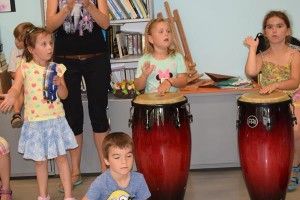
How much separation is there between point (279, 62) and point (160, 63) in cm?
76

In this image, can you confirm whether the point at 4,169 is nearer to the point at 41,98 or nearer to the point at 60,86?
the point at 41,98

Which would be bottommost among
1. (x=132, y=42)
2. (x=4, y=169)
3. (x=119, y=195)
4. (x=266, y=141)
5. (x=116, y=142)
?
(x=4, y=169)

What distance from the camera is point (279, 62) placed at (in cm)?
341

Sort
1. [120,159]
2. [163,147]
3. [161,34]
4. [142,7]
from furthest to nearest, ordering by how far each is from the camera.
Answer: [142,7] < [161,34] < [163,147] < [120,159]

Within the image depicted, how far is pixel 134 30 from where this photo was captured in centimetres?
430

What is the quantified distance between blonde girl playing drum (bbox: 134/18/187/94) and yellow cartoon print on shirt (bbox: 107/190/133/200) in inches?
33.9

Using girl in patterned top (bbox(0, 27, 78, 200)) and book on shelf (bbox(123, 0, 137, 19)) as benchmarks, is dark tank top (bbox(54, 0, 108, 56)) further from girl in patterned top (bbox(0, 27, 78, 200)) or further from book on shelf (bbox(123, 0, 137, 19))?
book on shelf (bbox(123, 0, 137, 19))

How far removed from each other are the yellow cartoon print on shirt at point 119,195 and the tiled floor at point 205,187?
0.99m

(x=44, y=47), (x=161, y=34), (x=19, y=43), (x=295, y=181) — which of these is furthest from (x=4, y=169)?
(x=295, y=181)

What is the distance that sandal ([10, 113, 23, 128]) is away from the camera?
11.5 feet

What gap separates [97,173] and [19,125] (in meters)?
0.72

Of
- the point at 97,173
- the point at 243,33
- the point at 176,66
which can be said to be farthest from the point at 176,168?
the point at 243,33

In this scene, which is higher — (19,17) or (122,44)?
(19,17)

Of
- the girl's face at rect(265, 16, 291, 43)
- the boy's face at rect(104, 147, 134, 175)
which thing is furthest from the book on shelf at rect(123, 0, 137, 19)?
the boy's face at rect(104, 147, 134, 175)
